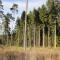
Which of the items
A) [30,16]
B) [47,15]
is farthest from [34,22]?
[47,15]

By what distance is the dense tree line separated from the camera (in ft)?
195

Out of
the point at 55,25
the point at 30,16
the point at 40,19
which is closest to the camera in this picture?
the point at 55,25

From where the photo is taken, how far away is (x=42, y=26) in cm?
6675

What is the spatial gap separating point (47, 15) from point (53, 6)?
3720 mm

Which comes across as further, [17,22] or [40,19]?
[17,22]

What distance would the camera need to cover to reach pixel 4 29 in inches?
3322

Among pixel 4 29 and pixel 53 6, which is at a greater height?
pixel 53 6

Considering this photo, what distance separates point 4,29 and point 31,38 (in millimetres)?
9309

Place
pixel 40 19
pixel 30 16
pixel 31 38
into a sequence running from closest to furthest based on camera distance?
pixel 40 19 → pixel 30 16 → pixel 31 38

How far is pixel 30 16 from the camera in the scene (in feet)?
236

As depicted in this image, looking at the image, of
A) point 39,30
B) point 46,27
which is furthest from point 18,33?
point 46,27

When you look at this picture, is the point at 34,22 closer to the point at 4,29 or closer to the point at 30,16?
the point at 30,16

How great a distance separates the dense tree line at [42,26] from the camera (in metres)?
59.5

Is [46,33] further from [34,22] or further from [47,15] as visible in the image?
[47,15]
